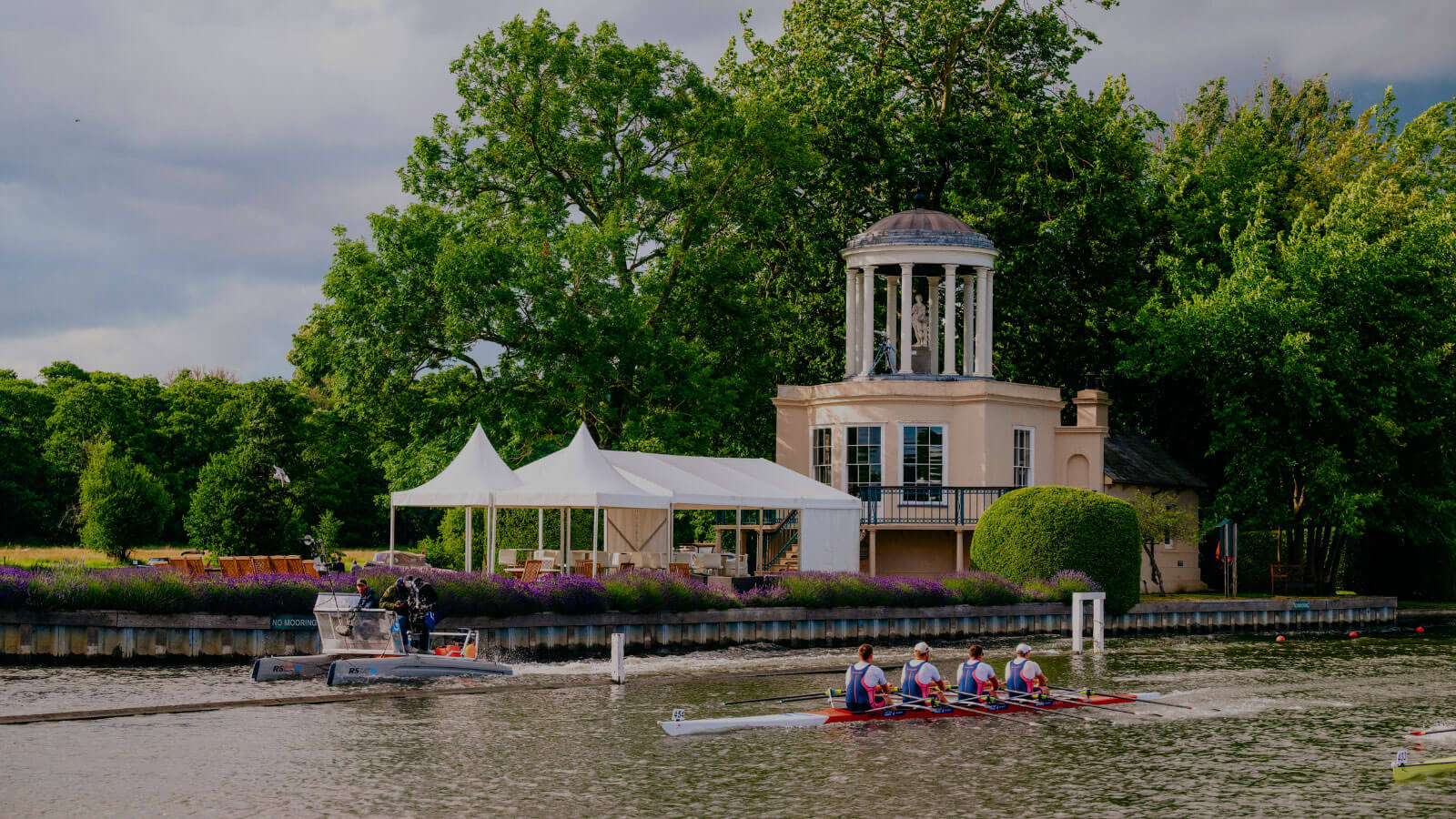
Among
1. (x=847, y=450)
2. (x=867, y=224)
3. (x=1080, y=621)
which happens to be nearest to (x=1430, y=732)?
(x=1080, y=621)

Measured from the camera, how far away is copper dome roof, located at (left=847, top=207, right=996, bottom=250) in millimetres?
44938

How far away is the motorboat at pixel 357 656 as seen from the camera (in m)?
24.1

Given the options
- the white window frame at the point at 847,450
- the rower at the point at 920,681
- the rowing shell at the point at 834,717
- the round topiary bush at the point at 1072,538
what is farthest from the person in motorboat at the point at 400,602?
the white window frame at the point at 847,450

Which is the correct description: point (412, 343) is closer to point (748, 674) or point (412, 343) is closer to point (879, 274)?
point (879, 274)

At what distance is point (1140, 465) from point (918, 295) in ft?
30.9

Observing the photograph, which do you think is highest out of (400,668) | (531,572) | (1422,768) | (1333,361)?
(1333,361)

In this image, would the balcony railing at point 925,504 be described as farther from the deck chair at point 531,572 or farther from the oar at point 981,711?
the oar at point 981,711

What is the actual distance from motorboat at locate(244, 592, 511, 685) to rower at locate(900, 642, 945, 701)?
7464 mm

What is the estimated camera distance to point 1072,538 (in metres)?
37.7

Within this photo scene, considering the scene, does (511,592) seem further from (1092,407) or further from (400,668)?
(1092,407)

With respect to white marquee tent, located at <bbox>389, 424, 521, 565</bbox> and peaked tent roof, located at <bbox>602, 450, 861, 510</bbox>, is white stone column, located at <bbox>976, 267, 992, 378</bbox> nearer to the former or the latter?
peaked tent roof, located at <bbox>602, 450, 861, 510</bbox>

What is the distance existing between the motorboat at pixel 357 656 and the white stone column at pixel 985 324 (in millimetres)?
24293

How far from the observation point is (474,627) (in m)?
28.5

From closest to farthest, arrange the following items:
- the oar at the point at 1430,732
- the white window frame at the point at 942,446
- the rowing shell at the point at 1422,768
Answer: the rowing shell at the point at 1422,768
the oar at the point at 1430,732
the white window frame at the point at 942,446
